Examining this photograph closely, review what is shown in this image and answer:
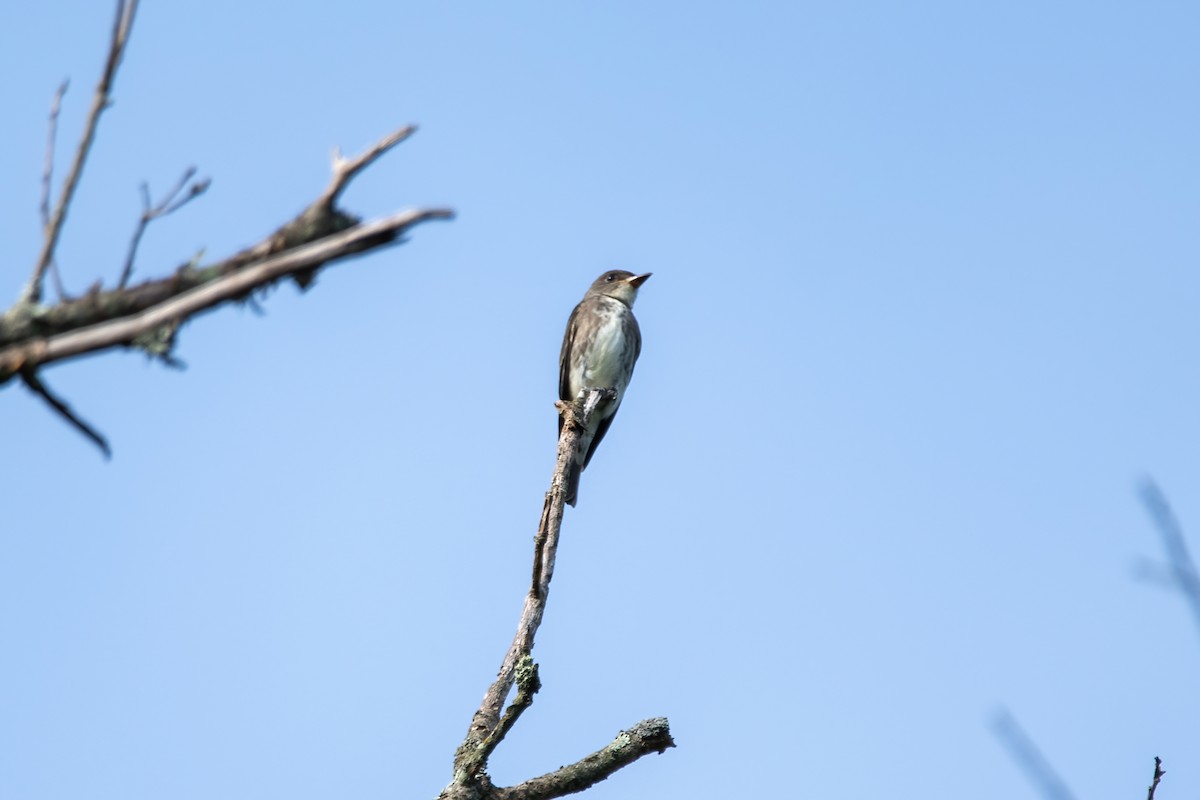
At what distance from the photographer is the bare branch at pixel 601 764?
4824 millimetres

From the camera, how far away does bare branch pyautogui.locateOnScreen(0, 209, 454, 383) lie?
79.9 inches

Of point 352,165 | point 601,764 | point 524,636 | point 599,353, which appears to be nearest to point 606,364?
point 599,353

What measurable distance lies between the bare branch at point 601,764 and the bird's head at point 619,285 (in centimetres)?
729

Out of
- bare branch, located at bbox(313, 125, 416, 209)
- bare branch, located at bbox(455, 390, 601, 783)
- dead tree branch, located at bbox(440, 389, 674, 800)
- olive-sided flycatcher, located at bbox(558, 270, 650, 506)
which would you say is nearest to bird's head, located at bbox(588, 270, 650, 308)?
olive-sided flycatcher, located at bbox(558, 270, 650, 506)

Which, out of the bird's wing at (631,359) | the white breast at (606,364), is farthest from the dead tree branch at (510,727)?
the white breast at (606,364)

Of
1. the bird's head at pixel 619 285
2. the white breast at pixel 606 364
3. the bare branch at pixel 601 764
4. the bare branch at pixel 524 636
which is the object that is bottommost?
the bare branch at pixel 601 764

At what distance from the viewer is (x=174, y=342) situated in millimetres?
2582

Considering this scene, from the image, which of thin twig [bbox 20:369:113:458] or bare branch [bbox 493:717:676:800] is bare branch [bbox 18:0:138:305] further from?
bare branch [bbox 493:717:676:800]

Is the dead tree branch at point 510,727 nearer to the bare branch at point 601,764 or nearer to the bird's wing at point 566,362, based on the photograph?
the bare branch at point 601,764

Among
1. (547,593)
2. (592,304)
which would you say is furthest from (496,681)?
(592,304)

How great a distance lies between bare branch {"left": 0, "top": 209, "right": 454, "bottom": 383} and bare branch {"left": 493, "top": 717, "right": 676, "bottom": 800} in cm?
308

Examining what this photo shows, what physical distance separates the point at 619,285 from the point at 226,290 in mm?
10227

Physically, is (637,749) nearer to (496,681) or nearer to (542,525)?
(496,681)

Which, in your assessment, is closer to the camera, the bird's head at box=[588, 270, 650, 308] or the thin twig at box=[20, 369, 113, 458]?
the thin twig at box=[20, 369, 113, 458]
